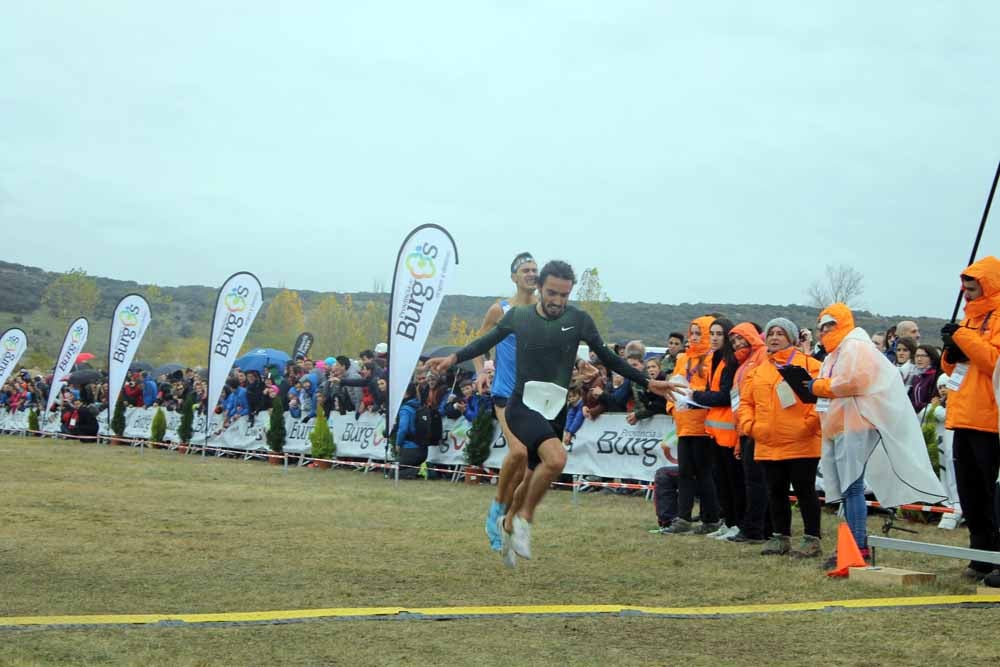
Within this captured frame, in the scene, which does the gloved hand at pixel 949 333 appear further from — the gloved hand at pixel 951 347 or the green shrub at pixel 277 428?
the green shrub at pixel 277 428

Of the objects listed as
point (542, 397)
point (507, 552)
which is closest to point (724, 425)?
point (542, 397)

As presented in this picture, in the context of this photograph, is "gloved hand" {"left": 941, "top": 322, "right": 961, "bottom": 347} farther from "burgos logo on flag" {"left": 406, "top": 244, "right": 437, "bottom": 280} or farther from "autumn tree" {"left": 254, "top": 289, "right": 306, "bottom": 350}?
"autumn tree" {"left": 254, "top": 289, "right": 306, "bottom": 350}

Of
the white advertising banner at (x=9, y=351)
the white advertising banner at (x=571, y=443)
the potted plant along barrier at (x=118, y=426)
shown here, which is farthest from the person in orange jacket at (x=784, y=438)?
the white advertising banner at (x=9, y=351)

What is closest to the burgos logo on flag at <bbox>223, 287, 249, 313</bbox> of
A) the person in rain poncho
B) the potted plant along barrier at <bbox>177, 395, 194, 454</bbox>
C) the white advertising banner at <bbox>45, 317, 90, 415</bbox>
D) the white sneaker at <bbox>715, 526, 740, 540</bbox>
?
the potted plant along barrier at <bbox>177, 395, 194, 454</bbox>

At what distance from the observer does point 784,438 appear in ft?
30.5

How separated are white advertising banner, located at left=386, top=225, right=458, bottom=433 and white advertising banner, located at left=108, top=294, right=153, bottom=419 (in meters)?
11.2

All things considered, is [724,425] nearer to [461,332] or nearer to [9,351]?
[9,351]

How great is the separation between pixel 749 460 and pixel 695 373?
174 cm

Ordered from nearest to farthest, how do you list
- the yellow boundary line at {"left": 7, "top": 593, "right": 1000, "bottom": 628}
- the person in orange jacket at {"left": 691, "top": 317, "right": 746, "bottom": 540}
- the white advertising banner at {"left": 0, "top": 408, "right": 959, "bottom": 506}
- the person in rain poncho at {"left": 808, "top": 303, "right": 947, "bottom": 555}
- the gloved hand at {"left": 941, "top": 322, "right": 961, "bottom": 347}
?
the yellow boundary line at {"left": 7, "top": 593, "right": 1000, "bottom": 628}, the gloved hand at {"left": 941, "top": 322, "right": 961, "bottom": 347}, the person in rain poncho at {"left": 808, "top": 303, "right": 947, "bottom": 555}, the person in orange jacket at {"left": 691, "top": 317, "right": 746, "bottom": 540}, the white advertising banner at {"left": 0, "top": 408, "right": 959, "bottom": 506}

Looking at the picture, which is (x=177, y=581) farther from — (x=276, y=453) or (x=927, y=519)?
(x=276, y=453)

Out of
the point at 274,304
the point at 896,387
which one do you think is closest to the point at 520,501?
the point at 896,387

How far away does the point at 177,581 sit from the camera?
733 cm

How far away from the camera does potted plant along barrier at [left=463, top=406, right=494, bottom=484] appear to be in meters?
18.0

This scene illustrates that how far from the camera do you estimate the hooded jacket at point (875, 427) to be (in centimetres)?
837
